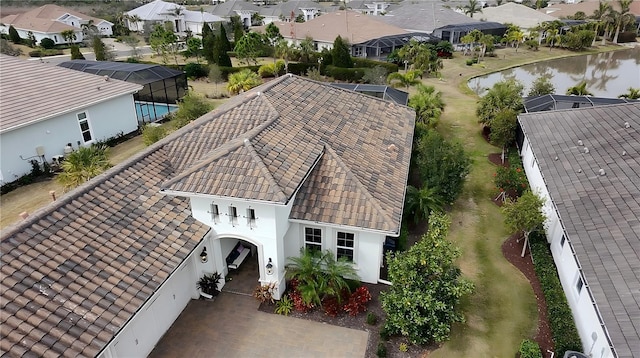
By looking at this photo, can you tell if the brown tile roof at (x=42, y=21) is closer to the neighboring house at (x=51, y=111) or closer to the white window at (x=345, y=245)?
the neighboring house at (x=51, y=111)

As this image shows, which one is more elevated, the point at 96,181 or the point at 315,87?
the point at 315,87

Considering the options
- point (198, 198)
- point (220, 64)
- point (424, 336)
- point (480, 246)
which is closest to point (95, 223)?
point (198, 198)

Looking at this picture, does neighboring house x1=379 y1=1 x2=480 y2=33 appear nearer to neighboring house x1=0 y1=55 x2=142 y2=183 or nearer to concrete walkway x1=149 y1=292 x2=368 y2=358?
neighboring house x1=0 y1=55 x2=142 y2=183

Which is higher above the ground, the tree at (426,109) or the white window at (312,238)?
the tree at (426,109)

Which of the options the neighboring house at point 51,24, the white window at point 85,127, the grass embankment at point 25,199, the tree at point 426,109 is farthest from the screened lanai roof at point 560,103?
the neighboring house at point 51,24

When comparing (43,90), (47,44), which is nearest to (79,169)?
(43,90)

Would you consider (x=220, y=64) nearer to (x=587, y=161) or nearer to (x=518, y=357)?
(x=587, y=161)
